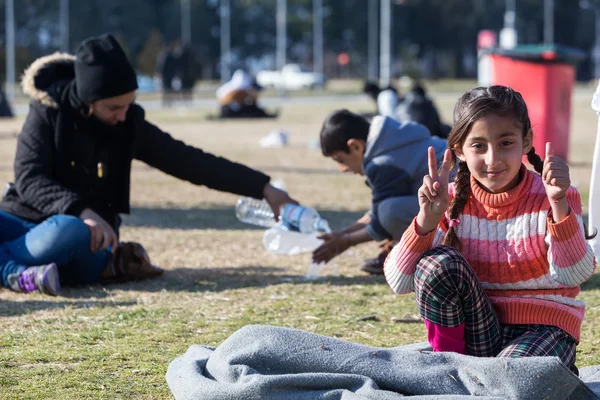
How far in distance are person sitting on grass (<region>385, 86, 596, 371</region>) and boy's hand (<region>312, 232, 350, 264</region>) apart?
6.64 feet

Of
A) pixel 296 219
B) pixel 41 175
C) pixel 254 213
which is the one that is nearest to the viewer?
pixel 41 175

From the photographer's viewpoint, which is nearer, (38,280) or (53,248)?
(38,280)

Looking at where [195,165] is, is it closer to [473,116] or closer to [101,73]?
[101,73]

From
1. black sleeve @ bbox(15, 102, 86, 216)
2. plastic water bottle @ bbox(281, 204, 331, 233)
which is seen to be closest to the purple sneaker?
black sleeve @ bbox(15, 102, 86, 216)

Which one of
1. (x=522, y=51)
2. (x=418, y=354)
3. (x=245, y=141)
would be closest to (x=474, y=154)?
(x=418, y=354)

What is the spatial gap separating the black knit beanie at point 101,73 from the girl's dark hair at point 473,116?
7.95 ft

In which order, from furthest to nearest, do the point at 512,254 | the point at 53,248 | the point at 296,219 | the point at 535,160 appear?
the point at 296,219, the point at 53,248, the point at 535,160, the point at 512,254

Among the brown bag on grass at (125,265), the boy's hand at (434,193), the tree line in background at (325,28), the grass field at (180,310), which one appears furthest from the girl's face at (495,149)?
the tree line in background at (325,28)

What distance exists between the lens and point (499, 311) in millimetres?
3582

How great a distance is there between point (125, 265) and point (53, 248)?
48 centimetres

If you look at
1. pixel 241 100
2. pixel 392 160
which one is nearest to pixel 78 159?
pixel 392 160

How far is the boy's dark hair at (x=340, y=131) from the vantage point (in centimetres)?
553

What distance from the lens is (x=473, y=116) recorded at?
3.45 meters

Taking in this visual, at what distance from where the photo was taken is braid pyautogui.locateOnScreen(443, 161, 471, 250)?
3586 millimetres
